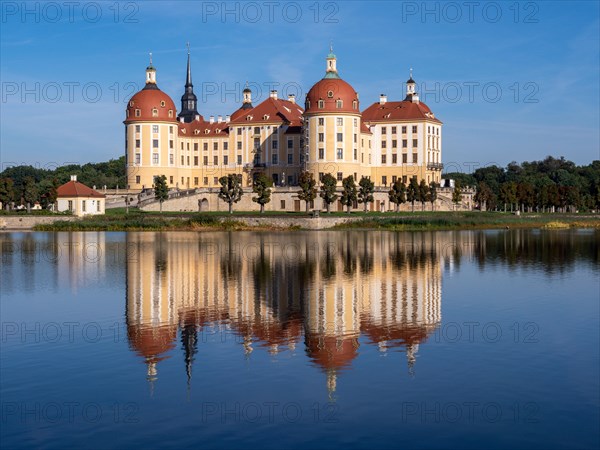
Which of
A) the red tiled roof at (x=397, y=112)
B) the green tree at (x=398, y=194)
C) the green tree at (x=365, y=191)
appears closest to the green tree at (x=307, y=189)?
the green tree at (x=365, y=191)

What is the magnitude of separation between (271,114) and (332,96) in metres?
10.9

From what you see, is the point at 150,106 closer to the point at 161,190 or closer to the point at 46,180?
the point at 161,190

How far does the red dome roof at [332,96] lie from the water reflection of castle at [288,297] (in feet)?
137

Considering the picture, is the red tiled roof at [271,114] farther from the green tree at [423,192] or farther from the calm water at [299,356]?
the calm water at [299,356]

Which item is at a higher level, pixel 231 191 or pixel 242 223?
pixel 231 191

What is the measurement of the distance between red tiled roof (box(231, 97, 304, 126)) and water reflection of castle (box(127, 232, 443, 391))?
49265mm

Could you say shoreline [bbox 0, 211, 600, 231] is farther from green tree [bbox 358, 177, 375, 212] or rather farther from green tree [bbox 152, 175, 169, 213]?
green tree [bbox 152, 175, 169, 213]

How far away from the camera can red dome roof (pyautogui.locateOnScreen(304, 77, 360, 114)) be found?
8556cm

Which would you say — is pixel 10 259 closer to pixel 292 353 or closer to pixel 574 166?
pixel 292 353

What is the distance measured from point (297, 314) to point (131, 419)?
978 cm

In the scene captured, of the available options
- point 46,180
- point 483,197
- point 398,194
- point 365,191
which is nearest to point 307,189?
point 365,191

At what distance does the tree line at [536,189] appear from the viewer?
97875mm

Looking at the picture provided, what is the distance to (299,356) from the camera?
664 inches

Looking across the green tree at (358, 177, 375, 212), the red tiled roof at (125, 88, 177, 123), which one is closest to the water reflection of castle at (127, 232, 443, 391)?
the green tree at (358, 177, 375, 212)
